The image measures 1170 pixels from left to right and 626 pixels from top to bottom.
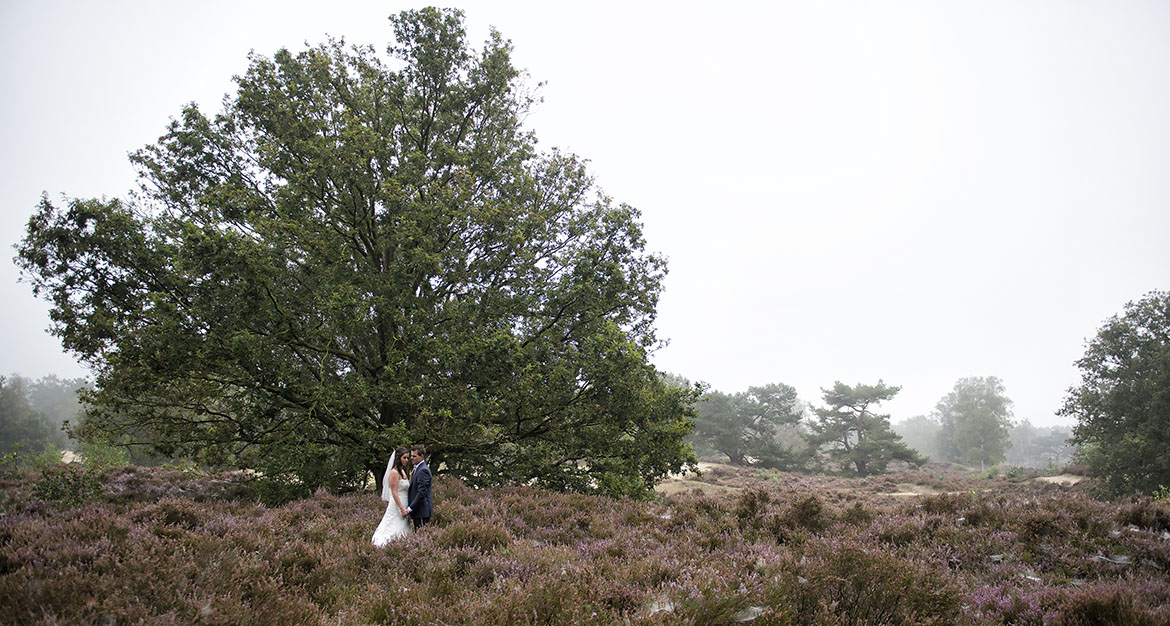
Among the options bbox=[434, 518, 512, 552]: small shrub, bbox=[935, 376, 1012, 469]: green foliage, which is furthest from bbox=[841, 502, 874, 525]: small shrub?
bbox=[935, 376, 1012, 469]: green foliage

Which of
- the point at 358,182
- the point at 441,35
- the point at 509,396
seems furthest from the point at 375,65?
the point at 509,396

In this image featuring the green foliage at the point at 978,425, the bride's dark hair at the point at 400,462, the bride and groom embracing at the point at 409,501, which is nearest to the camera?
the bride and groom embracing at the point at 409,501

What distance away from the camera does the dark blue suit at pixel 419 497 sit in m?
7.10

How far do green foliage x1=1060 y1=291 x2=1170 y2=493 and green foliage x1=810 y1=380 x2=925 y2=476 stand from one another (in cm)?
1474

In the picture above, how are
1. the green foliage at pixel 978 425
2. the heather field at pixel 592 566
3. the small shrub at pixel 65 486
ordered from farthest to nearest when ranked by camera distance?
the green foliage at pixel 978 425 < the small shrub at pixel 65 486 < the heather field at pixel 592 566

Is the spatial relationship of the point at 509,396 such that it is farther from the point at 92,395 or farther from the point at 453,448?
the point at 92,395

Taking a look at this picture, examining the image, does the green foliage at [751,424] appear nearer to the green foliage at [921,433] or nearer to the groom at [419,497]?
the groom at [419,497]

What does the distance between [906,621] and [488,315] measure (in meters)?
8.62

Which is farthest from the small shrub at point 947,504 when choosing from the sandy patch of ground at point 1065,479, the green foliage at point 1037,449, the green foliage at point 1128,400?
the green foliage at point 1037,449

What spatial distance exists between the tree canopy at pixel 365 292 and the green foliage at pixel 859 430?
1623 inches

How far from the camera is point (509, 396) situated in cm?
1009

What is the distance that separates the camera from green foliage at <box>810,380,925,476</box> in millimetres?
43500

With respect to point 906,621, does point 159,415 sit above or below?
above

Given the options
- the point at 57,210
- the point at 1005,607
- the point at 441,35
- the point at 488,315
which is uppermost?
the point at 441,35
